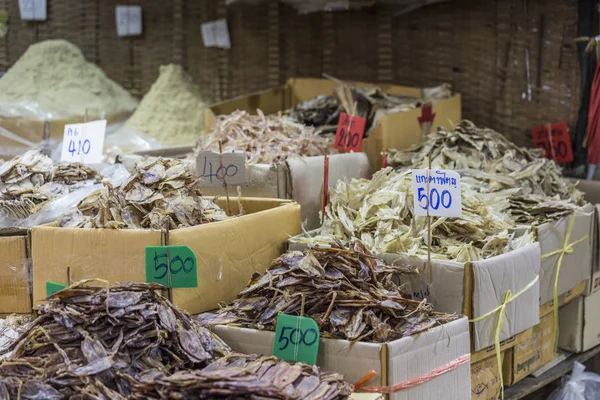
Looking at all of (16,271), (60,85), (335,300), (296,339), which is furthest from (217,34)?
(296,339)

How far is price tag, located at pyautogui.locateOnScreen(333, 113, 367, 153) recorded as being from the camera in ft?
12.0

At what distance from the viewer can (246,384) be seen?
1.67 metres

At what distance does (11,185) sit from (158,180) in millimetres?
579

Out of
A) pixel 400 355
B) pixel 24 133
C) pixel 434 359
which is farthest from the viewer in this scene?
pixel 24 133

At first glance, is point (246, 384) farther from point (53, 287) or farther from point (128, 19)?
point (128, 19)

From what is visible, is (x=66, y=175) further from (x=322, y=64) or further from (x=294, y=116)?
(x=322, y=64)

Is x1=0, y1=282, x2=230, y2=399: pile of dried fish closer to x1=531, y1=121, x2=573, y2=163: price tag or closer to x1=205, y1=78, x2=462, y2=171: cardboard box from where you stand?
x1=205, y1=78, x2=462, y2=171: cardboard box

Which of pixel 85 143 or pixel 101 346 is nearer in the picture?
pixel 101 346

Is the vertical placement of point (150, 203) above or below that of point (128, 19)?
below

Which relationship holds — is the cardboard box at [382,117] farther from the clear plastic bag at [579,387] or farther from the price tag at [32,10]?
the price tag at [32,10]

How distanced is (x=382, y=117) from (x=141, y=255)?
174 cm

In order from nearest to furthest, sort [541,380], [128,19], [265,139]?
[541,380] < [265,139] < [128,19]

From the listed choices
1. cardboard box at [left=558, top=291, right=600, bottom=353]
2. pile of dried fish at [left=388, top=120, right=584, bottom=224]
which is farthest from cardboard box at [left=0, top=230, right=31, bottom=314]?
cardboard box at [left=558, top=291, right=600, bottom=353]

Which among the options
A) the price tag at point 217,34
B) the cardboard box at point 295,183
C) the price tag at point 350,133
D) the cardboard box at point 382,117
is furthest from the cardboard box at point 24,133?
the price tag at point 350,133
